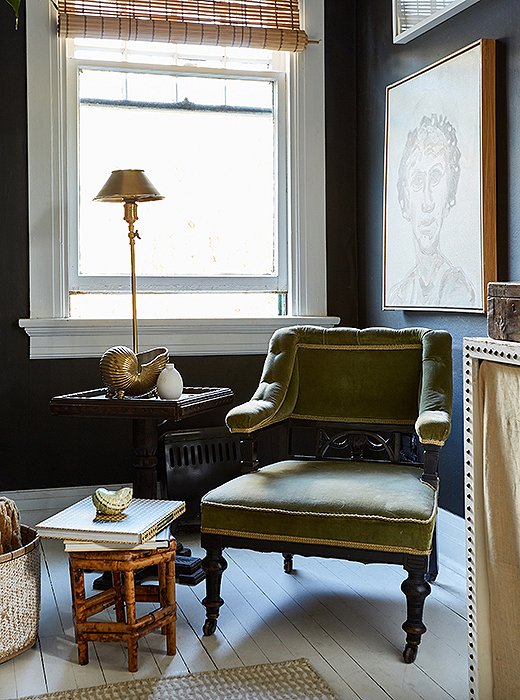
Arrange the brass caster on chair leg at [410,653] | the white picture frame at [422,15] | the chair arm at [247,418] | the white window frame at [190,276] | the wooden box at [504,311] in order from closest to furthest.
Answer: the wooden box at [504,311], the brass caster on chair leg at [410,653], the chair arm at [247,418], the white picture frame at [422,15], the white window frame at [190,276]

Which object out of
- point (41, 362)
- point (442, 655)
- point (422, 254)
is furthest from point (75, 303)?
point (442, 655)

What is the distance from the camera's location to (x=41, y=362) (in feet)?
12.6

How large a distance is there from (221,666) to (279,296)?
2.09 meters

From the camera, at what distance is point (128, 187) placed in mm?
3309

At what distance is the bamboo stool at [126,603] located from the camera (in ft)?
8.11

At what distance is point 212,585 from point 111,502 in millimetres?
412

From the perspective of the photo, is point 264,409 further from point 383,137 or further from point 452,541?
point 383,137

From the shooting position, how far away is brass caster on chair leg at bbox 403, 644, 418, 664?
8.23ft

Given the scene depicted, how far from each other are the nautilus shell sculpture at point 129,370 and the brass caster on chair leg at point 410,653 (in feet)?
4.11

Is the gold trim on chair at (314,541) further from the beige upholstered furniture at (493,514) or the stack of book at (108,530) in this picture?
the beige upholstered furniture at (493,514)

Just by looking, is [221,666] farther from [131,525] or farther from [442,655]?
[442,655]

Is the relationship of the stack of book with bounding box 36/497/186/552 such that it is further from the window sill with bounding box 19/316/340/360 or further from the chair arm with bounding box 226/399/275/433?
the window sill with bounding box 19/316/340/360

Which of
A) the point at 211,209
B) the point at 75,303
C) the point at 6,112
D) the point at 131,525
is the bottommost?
the point at 131,525

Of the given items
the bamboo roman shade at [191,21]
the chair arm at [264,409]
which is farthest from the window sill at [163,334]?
the bamboo roman shade at [191,21]
